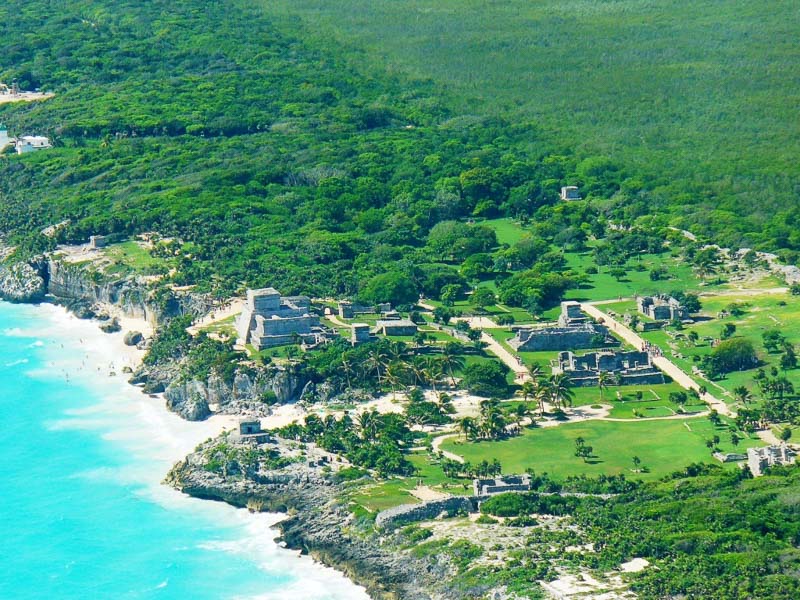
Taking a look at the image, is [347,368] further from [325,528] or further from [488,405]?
[325,528]

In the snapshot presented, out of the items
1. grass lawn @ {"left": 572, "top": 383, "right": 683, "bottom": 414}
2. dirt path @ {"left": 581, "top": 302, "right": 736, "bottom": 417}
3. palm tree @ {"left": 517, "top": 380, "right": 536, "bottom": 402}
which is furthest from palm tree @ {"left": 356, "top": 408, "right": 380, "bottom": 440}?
dirt path @ {"left": 581, "top": 302, "right": 736, "bottom": 417}

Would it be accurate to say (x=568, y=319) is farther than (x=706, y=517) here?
Yes

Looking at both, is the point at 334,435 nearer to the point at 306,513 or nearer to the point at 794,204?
the point at 306,513

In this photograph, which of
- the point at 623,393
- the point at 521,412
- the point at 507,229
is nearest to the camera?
the point at 521,412

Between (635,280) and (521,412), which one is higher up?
(521,412)

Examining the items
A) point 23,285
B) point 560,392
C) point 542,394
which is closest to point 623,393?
point 560,392

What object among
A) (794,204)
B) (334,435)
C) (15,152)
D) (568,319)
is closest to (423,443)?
(334,435)
